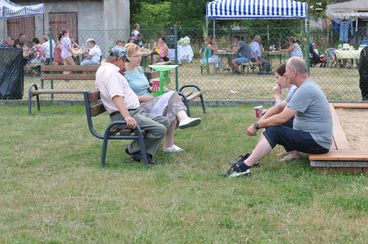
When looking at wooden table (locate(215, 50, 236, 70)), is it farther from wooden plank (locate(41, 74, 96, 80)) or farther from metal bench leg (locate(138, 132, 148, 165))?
metal bench leg (locate(138, 132, 148, 165))

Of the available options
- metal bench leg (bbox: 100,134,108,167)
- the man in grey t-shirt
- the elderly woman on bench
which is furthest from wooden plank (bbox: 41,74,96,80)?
the man in grey t-shirt

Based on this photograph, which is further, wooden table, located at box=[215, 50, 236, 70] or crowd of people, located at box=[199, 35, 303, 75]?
wooden table, located at box=[215, 50, 236, 70]

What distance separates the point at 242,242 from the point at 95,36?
2385 centimetres

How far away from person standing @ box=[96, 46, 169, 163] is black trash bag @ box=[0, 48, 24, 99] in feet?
23.0

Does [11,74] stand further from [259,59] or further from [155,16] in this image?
[155,16]

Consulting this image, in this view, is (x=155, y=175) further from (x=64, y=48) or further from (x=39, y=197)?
(x=64, y=48)

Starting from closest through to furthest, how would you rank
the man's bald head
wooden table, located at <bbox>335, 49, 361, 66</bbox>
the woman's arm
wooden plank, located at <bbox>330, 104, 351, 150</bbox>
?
the man's bald head
wooden plank, located at <bbox>330, 104, 351, 150</bbox>
the woman's arm
wooden table, located at <bbox>335, 49, 361, 66</bbox>

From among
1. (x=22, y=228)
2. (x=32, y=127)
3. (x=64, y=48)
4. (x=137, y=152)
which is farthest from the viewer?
(x=64, y=48)

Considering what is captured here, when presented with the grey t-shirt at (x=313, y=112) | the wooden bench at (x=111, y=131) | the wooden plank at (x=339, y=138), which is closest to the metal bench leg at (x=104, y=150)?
the wooden bench at (x=111, y=131)

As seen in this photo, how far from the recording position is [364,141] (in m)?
7.78

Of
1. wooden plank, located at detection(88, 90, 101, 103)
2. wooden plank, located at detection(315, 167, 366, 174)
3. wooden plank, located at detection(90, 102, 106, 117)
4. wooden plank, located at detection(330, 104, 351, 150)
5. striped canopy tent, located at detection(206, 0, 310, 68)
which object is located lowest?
wooden plank, located at detection(315, 167, 366, 174)

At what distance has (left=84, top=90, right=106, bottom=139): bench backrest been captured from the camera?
7.38 metres

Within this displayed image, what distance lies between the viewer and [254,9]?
22.9 m

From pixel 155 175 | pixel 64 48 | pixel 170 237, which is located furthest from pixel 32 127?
pixel 64 48
